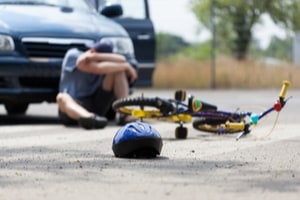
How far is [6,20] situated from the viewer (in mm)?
12398

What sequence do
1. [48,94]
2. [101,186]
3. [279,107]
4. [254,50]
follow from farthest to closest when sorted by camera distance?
[254,50], [48,94], [279,107], [101,186]

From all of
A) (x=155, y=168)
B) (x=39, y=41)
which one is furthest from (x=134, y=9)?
(x=155, y=168)

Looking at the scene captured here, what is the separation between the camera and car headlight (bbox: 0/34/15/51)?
479 inches

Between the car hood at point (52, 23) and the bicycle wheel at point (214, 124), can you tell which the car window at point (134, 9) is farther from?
the bicycle wheel at point (214, 124)

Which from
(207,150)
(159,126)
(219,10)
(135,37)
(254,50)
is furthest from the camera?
(219,10)

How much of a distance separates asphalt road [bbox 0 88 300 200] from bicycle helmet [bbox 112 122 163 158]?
3.6 inches

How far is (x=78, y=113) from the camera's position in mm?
11641

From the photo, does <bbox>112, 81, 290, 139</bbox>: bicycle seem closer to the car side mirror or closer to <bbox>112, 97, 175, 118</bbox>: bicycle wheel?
<bbox>112, 97, 175, 118</bbox>: bicycle wheel

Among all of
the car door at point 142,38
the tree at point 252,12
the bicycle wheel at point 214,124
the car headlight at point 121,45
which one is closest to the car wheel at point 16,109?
the car door at point 142,38

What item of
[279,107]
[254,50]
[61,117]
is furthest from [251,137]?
[254,50]

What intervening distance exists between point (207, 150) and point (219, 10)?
54.4 m

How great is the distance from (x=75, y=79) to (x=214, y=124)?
2441 mm

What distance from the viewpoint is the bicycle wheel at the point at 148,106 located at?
33.1 feet

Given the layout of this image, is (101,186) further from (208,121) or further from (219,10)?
(219,10)
